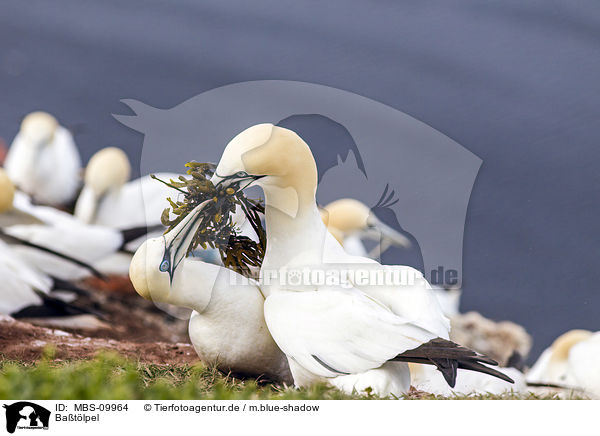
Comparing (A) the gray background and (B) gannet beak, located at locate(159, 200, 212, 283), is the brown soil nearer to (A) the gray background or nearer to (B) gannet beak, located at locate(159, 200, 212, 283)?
(B) gannet beak, located at locate(159, 200, 212, 283)

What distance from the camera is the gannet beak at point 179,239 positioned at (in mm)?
1580

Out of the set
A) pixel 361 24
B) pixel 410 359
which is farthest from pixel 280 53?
pixel 410 359

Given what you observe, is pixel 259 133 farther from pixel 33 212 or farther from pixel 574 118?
pixel 33 212

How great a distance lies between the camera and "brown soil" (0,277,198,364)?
196 centimetres

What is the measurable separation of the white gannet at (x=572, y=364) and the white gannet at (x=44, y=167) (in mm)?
1920

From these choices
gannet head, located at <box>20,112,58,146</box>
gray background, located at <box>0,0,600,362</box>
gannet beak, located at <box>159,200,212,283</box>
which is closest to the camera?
gannet beak, located at <box>159,200,212,283</box>

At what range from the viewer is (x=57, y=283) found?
2668 mm

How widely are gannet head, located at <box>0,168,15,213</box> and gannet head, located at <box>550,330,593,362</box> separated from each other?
6.76 feet

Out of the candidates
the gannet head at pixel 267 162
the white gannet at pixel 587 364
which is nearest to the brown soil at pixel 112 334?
the gannet head at pixel 267 162

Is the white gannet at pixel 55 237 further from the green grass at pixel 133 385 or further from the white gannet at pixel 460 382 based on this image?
the white gannet at pixel 460 382

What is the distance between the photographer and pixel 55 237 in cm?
274

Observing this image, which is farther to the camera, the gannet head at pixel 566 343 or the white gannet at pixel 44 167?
the white gannet at pixel 44 167
